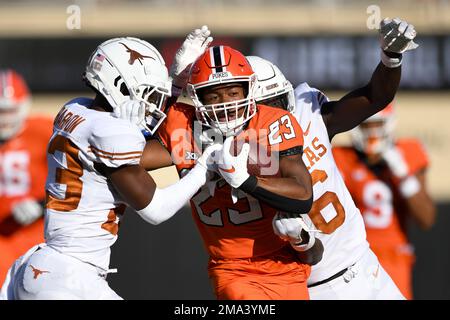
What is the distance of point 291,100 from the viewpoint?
4.46 meters

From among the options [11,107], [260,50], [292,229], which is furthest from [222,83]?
[260,50]

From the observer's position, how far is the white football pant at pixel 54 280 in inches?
150

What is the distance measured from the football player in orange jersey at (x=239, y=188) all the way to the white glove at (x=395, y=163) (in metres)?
2.17

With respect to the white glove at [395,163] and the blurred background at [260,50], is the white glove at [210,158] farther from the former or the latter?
the blurred background at [260,50]

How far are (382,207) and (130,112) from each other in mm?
2968

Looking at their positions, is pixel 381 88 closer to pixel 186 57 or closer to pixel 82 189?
pixel 186 57

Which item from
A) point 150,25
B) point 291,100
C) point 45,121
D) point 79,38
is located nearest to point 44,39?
point 79,38

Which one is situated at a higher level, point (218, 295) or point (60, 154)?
point (60, 154)

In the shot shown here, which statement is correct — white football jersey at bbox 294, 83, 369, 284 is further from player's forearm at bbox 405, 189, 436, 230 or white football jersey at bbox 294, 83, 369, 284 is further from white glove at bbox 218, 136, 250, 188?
player's forearm at bbox 405, 189, 436, 230

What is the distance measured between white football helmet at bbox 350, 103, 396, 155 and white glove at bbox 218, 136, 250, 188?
2.57 m

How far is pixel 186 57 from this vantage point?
443cm

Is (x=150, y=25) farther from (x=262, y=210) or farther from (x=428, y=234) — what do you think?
(x=262, y=210)

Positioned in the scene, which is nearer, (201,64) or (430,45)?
(201,64)
